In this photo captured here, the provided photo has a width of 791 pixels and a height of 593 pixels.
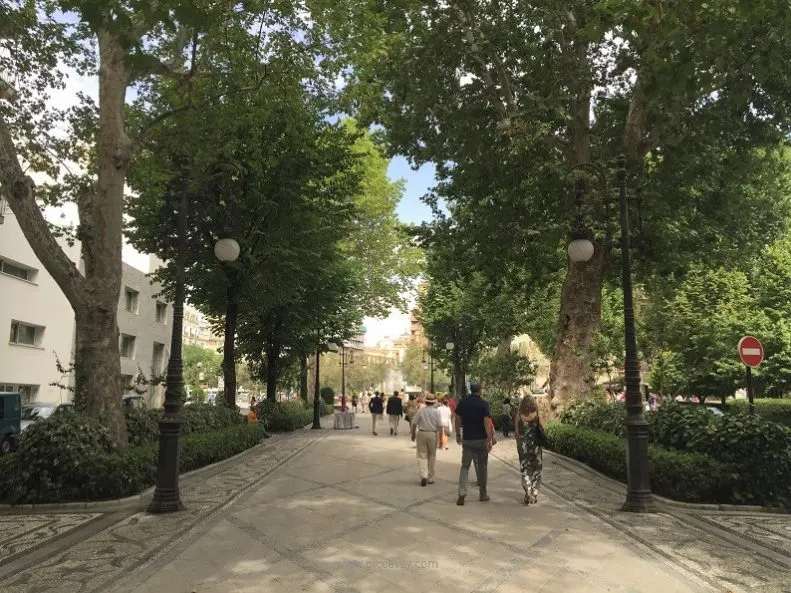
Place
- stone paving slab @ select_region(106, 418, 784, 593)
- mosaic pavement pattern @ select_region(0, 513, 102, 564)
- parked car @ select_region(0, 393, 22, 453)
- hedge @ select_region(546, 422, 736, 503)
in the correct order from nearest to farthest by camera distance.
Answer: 1. stone paving slab @ select_region(106, 418, 784, 593)
2. mosaic pavement pattern @ select_region(0, 513, 102, 564)
3. hedge @ select_region(546, 422, 736, 503)
4. parked car @ select_region(0, 393, 22, 453)

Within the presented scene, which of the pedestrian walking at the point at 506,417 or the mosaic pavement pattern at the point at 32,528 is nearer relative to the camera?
the mosaic pavement pattern at the point at 32,528

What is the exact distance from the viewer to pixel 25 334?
2773 centimetres

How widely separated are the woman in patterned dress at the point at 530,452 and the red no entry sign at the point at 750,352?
5297 mm

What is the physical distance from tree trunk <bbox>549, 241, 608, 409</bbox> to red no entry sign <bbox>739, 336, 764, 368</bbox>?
4.79 meters

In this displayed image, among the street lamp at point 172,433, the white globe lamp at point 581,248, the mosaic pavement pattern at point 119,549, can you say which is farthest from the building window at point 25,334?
the white globe lamp at point 581,248

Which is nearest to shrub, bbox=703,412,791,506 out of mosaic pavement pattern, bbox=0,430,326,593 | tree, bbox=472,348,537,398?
mosaic pavement pattern, bbox=0,430,326,593

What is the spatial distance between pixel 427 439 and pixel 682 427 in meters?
4.36

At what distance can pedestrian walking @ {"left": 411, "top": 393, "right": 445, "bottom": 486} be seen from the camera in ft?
35.5

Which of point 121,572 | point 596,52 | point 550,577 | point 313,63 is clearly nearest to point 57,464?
point 121,572

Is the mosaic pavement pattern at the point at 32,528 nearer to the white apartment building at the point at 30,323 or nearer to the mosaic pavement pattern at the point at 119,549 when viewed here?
the mosaic pavement pattern at the point at 119,549

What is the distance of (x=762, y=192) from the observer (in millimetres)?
20406

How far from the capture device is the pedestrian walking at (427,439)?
1082 centimetres

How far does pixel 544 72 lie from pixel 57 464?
1432 cm

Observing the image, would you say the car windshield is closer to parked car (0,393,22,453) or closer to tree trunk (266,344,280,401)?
parked car (0,393,22,453)
